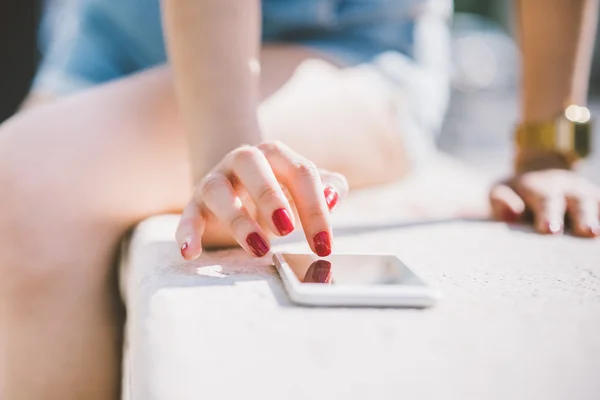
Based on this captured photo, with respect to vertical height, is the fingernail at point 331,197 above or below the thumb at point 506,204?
above

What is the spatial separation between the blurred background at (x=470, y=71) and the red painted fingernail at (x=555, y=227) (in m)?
0.88

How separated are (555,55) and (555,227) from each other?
1.13 ft

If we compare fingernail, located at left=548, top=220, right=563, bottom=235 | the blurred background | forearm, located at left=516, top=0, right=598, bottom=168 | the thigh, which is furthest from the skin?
the blurred background

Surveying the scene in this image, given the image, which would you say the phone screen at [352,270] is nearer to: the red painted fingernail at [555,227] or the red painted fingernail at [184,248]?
the red painted fingernail at [184,248]

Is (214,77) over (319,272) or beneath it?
over

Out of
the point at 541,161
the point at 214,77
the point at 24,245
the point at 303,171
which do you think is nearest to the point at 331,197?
the point at 303,171

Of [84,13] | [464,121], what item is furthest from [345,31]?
[464,121]

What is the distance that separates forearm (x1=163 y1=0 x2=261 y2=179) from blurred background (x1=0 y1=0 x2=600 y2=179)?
24.9 inches

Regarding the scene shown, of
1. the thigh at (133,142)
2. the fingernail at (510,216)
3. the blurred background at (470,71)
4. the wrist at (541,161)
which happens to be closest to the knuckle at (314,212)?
the thigh at (133,142)

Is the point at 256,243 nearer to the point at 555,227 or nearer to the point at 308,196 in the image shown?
the point at 308,196

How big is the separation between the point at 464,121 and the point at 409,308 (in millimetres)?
1836

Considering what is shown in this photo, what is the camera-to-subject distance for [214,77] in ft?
1.79

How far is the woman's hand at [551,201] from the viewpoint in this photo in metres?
0.65

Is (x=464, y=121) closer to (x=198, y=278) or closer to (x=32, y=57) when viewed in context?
(x=32, y=57)
